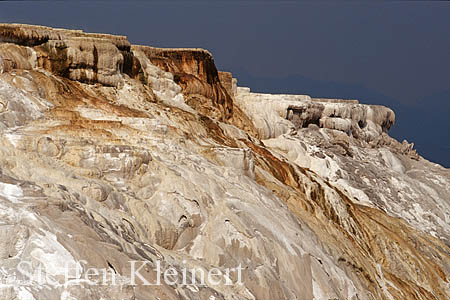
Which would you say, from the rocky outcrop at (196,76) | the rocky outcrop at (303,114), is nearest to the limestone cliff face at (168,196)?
the rocky outcrop at (196,76)

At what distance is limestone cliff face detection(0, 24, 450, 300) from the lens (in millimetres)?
6781

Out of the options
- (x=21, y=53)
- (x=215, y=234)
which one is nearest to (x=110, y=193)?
(x=215, y=234)

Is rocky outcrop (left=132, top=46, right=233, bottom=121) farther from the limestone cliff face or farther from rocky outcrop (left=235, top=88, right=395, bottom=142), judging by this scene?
rocky outcrop (left=235, top=88, right=395, bottom=142)

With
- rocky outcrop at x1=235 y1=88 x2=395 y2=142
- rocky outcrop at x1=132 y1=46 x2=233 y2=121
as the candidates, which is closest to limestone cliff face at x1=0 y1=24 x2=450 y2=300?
rocky outcrop at x1=132 y1=46 x2=233 y2=121

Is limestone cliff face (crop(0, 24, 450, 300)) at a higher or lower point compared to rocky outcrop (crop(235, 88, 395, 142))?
lower

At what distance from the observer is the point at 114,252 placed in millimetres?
6711

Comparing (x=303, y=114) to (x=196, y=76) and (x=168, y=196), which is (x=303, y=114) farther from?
(x=168, y=196)

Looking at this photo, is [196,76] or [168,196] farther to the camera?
[196,76]

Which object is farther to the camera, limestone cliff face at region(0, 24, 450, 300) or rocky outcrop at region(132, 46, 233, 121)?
rocky outcrop at region(132, 46, 233, 121)

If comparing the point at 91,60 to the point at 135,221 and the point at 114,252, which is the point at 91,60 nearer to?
the point at 135,221

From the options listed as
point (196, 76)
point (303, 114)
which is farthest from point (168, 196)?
point (303, 114)

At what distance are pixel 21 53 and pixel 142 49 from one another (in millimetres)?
7393

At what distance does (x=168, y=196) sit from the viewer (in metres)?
9.91

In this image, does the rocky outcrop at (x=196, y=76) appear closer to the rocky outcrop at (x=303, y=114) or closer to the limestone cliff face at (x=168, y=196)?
the limestone cliff face at (x=168, y=196)
